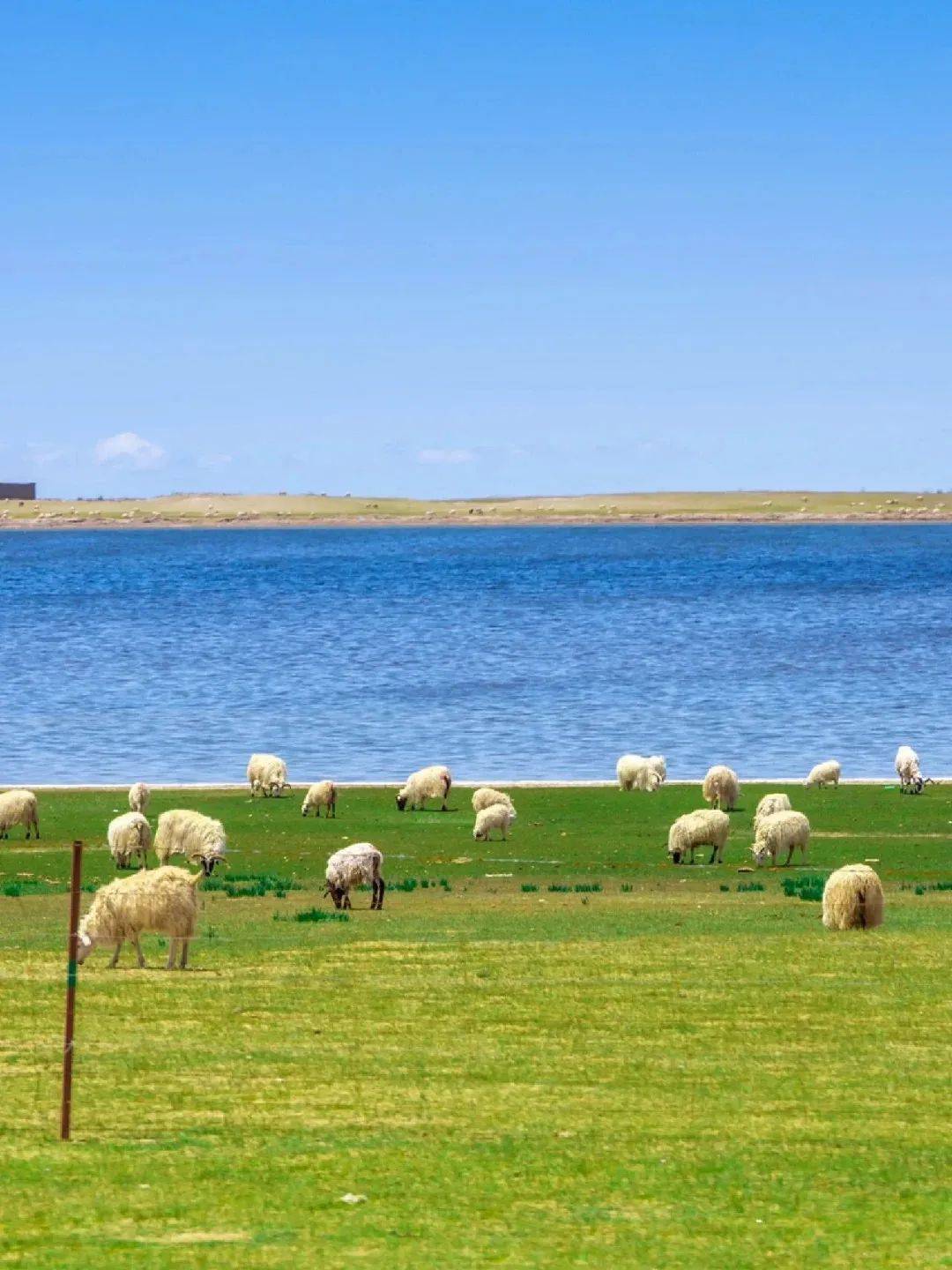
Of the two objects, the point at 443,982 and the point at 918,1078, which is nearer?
the point at 918,1078

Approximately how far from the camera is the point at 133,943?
21.8 m

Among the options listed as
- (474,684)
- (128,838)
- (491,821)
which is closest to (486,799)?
(491,821)

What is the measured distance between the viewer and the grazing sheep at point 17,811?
131ft

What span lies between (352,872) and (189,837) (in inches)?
305

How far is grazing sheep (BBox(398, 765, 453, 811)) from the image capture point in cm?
4475

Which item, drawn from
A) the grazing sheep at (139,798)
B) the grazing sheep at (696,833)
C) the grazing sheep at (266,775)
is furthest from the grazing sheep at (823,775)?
the grazing sheep at (139,798)

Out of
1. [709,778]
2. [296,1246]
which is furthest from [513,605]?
[296,1246]

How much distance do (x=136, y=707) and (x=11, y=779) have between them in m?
23.3

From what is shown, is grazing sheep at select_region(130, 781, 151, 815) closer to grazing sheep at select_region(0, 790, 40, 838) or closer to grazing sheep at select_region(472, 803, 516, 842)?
grazing sheep at select_region(0, 790, 40, 838)

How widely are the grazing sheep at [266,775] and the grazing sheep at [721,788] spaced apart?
10085 millimetres

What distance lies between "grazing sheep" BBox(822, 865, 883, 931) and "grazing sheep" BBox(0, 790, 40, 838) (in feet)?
65.3

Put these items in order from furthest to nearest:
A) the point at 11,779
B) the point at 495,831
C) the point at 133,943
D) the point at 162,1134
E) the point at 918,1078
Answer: the point at 11,779, the point at 495,831, the point at 133,943, the point at 918,1078, the point at 162,1134

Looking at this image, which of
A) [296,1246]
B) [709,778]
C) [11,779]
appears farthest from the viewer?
[11,779]

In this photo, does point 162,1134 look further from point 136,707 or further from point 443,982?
point 136,707
